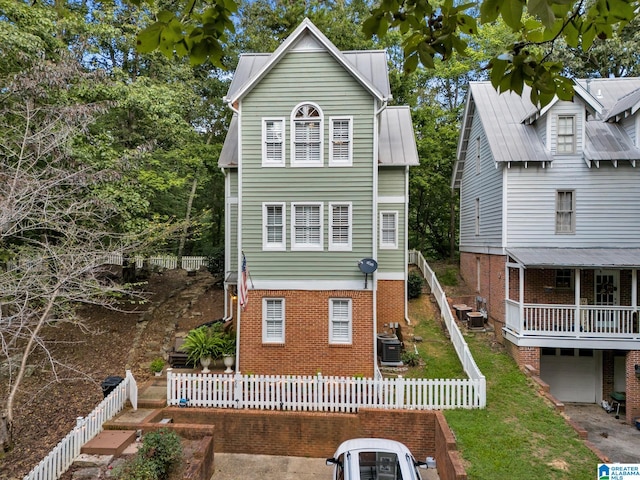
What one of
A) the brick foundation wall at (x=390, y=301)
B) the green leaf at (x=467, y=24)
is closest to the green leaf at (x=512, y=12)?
the green leaf at (x=467, y=24)

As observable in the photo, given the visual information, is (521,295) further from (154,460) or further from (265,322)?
(154,460)

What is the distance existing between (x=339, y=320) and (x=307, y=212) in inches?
138

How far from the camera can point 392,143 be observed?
1587cm

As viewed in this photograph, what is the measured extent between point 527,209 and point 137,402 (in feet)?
46.9

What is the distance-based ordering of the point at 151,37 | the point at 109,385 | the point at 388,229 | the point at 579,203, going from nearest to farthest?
the point at 151,37, the point at 109,385, the point at 579,203, the point at 388,229

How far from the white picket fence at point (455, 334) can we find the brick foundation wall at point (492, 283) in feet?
5.24

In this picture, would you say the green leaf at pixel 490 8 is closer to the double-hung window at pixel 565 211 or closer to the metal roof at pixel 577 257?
the metal roof at pixel 577 257

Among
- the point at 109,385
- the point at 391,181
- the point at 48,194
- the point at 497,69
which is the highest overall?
the point at 391,181

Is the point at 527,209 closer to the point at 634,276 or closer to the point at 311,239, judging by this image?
the point at 634,276

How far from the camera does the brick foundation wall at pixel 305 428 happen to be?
359 inches

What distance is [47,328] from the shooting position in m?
14.6

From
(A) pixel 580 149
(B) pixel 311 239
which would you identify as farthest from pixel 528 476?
(A) pixel 580 149

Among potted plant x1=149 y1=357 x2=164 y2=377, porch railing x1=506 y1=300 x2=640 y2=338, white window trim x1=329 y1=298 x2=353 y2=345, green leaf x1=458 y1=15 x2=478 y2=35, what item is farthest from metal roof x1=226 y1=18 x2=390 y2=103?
potted plant x1=149 y1=357 x2=164 y2=377

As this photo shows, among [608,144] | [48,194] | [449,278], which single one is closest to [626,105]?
[608,144]
